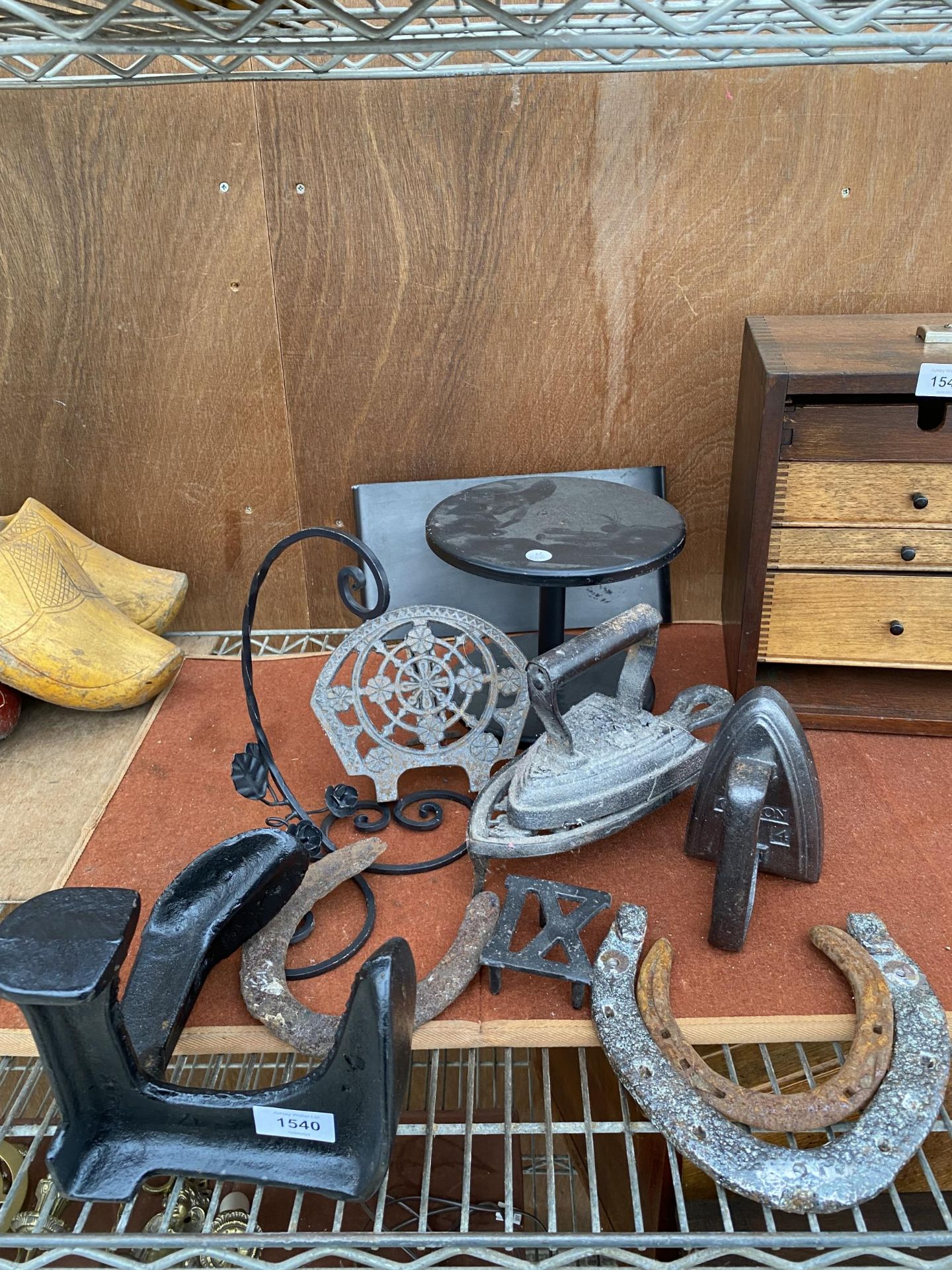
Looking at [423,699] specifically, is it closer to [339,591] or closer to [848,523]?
[339,591]

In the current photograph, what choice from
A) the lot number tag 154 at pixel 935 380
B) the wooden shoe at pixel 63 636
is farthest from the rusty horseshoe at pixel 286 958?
the lot number tag 154 at pixel 935 380

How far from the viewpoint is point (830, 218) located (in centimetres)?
126

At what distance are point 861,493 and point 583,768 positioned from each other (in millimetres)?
457

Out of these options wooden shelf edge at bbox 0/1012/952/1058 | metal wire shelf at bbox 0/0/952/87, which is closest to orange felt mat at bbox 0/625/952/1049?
wooden shelf edge at bbox 0/1012/952/1058

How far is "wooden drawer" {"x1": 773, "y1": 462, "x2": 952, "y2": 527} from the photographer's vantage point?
1085 mm

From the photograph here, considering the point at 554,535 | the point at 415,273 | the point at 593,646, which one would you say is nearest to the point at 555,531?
the point at 554,535

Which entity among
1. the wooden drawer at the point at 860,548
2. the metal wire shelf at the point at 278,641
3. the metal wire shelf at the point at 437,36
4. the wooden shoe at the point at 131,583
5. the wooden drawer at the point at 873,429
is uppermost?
the metal wire shelf at the point at 437,36

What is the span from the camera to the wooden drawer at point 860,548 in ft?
3.64

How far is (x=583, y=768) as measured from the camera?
96 cm

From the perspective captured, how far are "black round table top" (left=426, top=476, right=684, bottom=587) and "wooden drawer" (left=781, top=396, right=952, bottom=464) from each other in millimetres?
176

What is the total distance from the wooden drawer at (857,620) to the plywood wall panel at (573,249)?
320 millimetres

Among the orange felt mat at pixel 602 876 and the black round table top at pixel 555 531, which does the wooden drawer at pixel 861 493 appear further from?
the orange felt mat at pixel 602 876

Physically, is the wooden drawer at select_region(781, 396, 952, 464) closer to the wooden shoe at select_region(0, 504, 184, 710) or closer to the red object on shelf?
the wooden shoe at select_region(0, 504, 184, 710)

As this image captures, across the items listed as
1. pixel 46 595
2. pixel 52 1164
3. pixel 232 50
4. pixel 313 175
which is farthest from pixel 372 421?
pixel 52 1164
